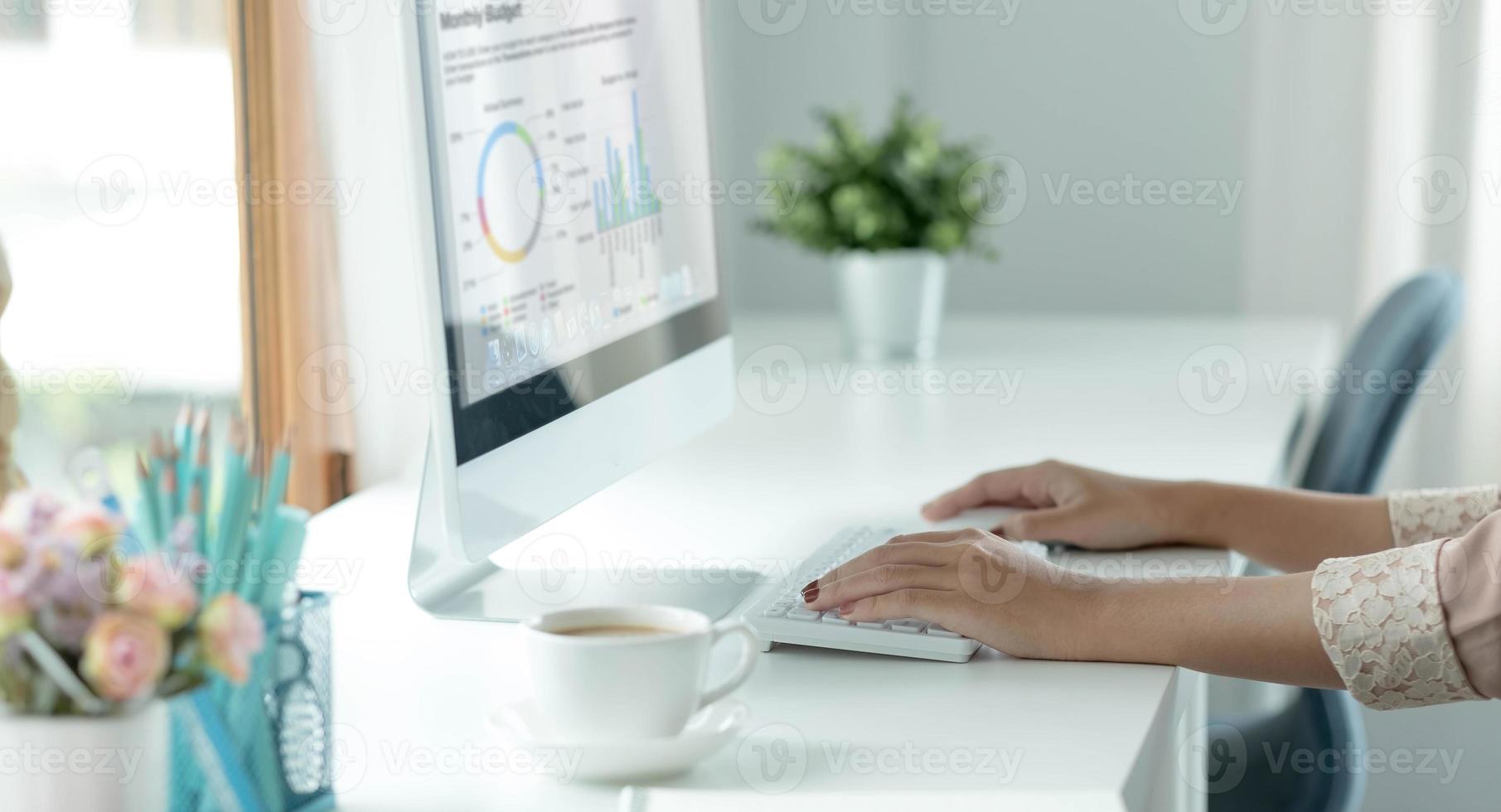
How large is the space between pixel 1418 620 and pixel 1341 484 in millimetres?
874

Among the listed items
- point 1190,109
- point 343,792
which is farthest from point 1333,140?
point 343,792

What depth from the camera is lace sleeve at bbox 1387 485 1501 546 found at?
106 centimetres

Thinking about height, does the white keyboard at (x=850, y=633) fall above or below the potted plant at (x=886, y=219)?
below

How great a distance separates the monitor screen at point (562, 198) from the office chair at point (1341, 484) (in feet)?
2.15

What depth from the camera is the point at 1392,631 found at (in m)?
0.77

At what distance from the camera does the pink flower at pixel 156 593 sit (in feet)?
1.80

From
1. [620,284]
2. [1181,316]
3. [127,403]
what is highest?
[620,284]

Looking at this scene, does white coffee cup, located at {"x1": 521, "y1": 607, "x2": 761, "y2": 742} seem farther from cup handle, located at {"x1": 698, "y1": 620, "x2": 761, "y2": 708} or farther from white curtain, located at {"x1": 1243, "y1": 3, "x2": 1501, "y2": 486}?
white curtain, located at {"x1": 1243, "y1": 3, "x2": 1501, "y2": 486}

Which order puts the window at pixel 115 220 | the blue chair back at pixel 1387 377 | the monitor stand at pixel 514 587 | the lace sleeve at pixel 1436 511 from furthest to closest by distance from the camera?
1. the blue chair back at pixel 1387 377
2. the window at pixel 115 220
3. the lace sleeve at pixel 1436 511
4. the monitor stand at pixel 514 587

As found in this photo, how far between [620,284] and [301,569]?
1.00 ft

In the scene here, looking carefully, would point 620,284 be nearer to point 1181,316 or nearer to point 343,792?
point 343,792

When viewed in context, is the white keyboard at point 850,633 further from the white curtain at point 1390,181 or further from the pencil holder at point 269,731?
the white curtain at point 1390,181

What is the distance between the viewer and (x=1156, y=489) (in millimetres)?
1090

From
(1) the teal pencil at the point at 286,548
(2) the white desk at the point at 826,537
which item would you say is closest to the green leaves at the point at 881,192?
(2) the white desk at the point at 826,537
